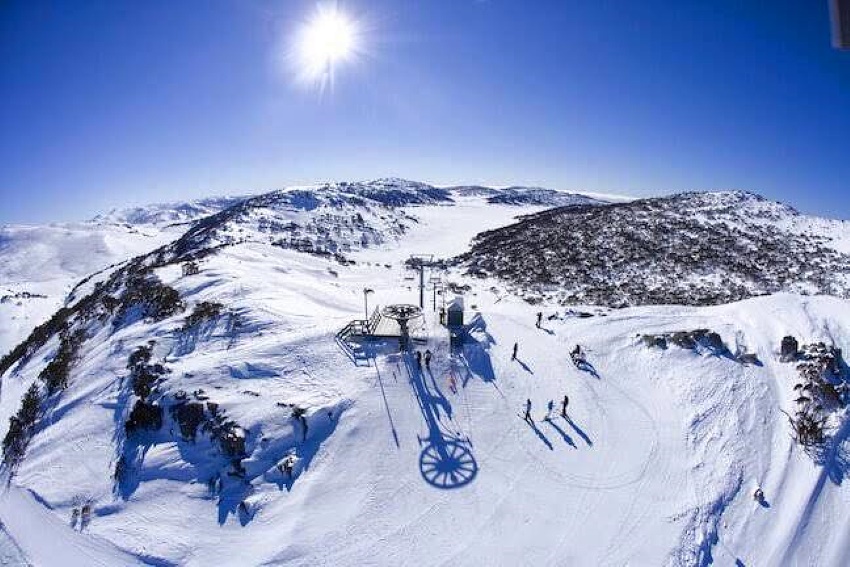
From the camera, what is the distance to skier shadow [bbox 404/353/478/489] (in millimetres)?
16281

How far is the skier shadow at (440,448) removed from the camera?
1628cm

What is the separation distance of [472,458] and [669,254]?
162ft

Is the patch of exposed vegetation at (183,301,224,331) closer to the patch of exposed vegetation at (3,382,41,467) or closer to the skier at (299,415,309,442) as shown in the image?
the patch of exposed vegetation at (3,382,41,467)

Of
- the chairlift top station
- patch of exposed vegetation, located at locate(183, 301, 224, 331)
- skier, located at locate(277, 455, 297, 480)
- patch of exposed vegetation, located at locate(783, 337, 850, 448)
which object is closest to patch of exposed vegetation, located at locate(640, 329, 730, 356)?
patch of exposed vegetation, located at locate(783, 337, 850, 448)

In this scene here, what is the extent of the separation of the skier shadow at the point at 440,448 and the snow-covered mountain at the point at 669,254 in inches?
863

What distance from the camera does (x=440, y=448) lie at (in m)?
17.6

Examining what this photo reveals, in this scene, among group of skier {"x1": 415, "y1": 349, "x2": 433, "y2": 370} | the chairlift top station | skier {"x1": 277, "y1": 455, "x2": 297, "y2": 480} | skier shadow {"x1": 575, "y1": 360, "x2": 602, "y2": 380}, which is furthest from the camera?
the chairlift top station

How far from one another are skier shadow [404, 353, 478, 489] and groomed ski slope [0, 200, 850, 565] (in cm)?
8

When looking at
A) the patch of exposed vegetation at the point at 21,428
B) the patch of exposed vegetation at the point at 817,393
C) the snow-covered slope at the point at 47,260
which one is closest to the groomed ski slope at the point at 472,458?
the patch of exposed vegetation at the point at 817,393

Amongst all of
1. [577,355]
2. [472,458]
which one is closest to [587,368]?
[577,355]

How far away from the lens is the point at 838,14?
2324mm

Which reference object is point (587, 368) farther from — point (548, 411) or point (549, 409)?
point (548, 411)

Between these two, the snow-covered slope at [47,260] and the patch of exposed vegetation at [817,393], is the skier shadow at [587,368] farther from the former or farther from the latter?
the snow-covered slope at [47,260]

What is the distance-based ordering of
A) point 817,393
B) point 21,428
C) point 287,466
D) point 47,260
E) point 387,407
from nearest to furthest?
point 287,466 → point 387,407 → point 817,393 → point 21,428 → point 47,260
